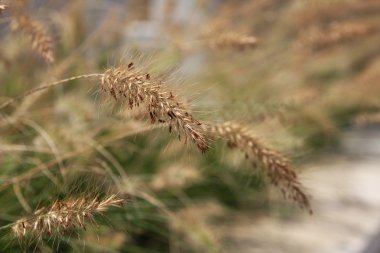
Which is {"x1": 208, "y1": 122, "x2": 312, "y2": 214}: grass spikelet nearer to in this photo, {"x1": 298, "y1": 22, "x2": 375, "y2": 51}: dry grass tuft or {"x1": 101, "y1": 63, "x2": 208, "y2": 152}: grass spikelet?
{"x1": 101, "y1": 63, "x2": 208, "y2": 152}: grass spikelet

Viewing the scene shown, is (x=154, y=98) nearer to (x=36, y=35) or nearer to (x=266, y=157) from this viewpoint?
(x=266, y=157)

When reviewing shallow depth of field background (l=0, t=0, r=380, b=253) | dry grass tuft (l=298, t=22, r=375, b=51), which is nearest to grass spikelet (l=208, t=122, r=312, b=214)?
shallow depth of field background (l=0, t=0, r=380, b=253)

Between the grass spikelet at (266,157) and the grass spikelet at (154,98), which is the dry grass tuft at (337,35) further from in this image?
the grass spikelet at (154,98)

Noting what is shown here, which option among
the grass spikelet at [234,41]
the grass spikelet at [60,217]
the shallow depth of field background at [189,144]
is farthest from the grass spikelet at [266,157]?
the grass spikelet at [234,41]

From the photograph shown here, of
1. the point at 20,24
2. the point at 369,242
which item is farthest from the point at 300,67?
the point at 20,24

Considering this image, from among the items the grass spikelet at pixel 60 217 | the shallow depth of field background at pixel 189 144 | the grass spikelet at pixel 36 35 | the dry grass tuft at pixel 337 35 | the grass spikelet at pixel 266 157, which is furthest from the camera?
the dry grass tuft at pixel 337 35
